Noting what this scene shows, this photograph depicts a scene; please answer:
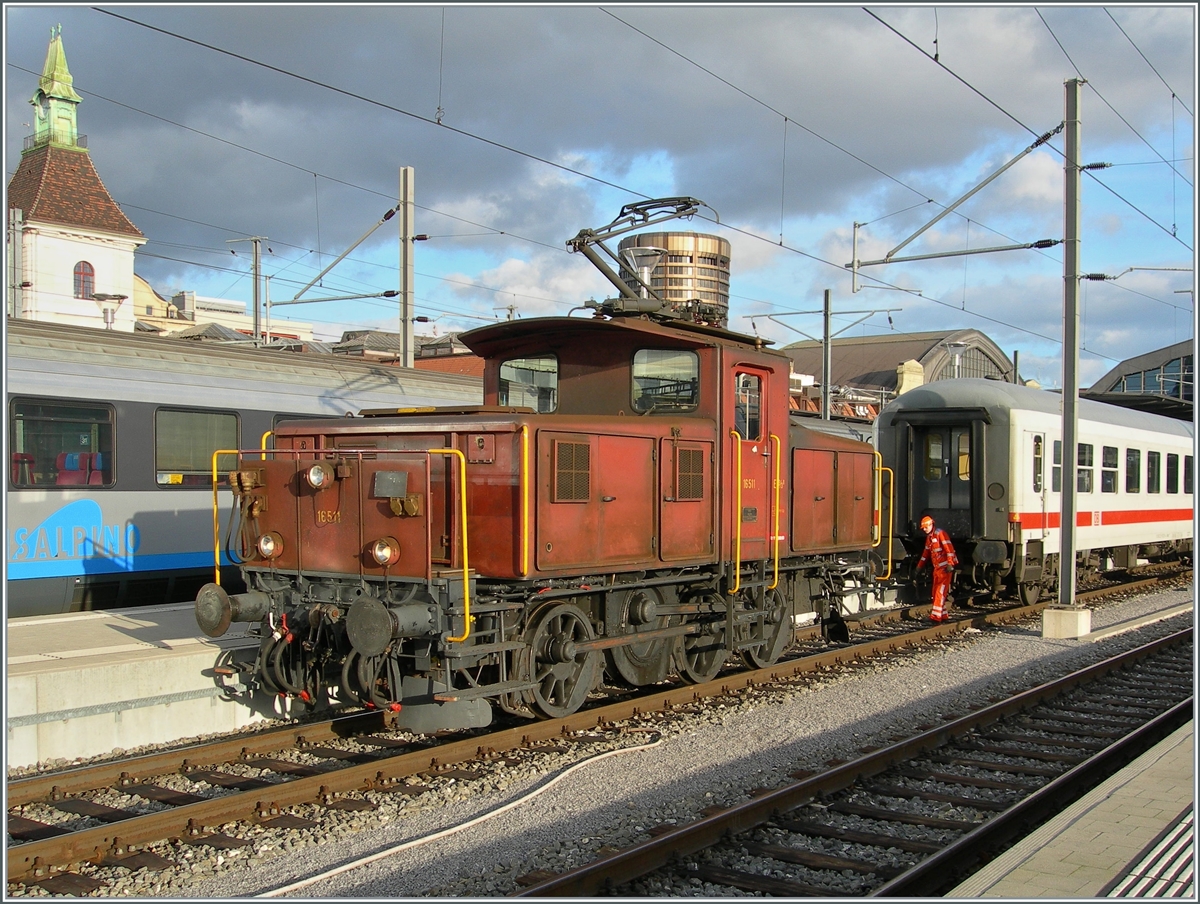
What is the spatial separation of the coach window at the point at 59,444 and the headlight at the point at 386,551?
5.67 meters

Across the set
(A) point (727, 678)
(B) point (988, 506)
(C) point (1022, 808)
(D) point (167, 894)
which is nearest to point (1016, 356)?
(B) point (988, 506)

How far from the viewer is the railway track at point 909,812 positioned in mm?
5172

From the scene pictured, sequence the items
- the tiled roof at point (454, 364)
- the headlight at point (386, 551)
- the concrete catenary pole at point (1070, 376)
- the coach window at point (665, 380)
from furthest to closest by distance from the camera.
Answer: the tiled roof at point (454, 364)
the concrete catenary pole at point (1070, 376)
the coach window at point (665, 380)
the headlight at point (386, 551)

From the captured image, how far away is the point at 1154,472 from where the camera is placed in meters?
20.9

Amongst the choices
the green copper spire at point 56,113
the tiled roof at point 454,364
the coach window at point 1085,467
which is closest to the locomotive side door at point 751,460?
the coach window at point 1085,467

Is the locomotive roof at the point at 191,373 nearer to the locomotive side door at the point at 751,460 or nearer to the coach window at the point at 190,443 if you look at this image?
the coach window at the point at 190,443

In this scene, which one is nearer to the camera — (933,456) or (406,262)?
(933,456)

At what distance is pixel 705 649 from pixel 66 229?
49.0 m

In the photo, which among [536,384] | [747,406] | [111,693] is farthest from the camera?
[747,406]

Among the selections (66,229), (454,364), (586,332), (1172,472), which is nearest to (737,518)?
(586,332)

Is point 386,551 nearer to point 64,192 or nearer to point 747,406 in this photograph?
point 747,406

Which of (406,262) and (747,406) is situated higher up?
(406,262)

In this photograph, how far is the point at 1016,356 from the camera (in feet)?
144

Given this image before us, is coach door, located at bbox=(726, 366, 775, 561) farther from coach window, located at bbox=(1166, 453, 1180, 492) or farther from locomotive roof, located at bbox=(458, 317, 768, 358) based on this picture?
coach window, located at bbox=(1166, 453, 1180, 492)
